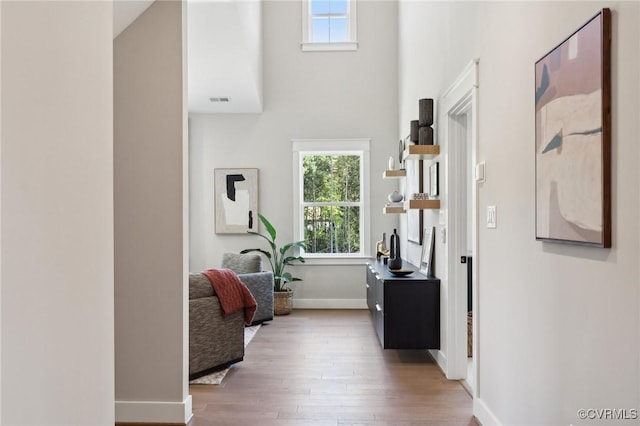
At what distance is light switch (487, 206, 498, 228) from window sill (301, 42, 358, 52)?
4.75m

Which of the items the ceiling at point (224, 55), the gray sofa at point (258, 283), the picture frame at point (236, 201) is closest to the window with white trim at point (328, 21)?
the ceiling at point (224, 55)

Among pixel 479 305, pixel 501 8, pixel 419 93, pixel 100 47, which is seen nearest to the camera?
pixel 100 47

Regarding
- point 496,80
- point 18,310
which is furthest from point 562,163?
point 18,310

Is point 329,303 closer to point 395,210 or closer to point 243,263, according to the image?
point 243,263

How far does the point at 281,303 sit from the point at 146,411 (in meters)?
3.50

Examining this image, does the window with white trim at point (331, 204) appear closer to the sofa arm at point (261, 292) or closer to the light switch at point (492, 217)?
the sofa arm at point (261, 292)

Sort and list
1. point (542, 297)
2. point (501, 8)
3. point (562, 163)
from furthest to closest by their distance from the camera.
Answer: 1. point (501, 8)
2. point (542, 297)
3. point (562, 163)

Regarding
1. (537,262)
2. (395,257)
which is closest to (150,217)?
(537,262)

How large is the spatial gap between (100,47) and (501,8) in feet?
6.41

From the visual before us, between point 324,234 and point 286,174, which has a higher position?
point 286,174

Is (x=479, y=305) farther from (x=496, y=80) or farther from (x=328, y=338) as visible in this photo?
(x=328, y=338)

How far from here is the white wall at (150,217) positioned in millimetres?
3066

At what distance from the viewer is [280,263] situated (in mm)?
6805

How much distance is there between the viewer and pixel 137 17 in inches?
121
